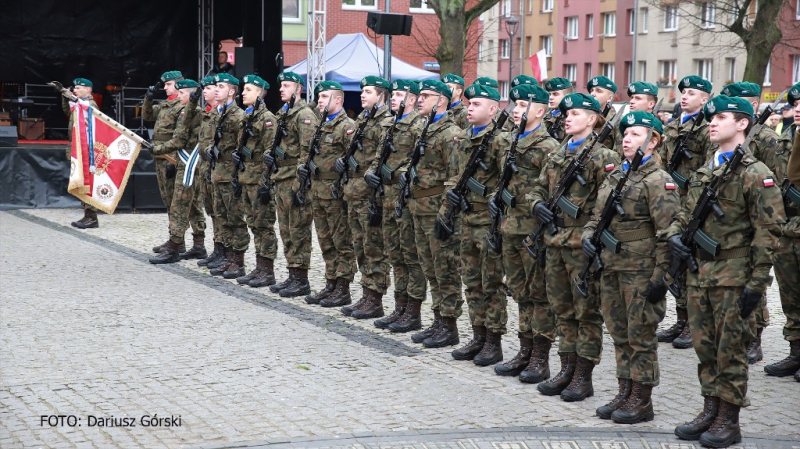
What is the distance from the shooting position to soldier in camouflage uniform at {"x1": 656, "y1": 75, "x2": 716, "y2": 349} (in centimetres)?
897

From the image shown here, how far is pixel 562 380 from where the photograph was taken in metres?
7.23

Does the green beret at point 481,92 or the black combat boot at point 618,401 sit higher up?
the green beret at point 481,92

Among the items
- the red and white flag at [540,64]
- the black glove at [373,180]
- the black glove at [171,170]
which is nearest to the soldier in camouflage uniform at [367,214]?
the black glove at [373,180]

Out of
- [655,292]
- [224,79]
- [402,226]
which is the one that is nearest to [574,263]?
[655,292]

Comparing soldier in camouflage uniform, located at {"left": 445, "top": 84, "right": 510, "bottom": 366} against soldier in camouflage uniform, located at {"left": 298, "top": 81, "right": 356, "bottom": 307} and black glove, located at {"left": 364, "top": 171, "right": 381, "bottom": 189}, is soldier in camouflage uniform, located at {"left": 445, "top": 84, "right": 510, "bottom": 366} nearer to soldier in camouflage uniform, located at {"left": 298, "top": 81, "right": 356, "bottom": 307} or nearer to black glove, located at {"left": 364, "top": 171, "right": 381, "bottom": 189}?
black glove, located at {"left": 364, "top": 171, "right": 381, "bottom": 189}

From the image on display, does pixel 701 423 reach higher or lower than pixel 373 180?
lower

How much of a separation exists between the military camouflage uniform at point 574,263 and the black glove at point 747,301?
3.71 feet

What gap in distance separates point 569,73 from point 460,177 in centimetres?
6236

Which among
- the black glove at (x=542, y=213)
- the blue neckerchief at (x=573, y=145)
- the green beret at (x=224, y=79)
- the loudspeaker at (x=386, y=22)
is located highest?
the loudspeaker at (x=386, y=22)

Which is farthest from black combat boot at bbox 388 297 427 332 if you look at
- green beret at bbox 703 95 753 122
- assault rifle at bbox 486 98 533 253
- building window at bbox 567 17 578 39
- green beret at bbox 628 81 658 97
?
building window at bbox 567 17 578 39

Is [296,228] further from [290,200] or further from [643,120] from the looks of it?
[643,120]

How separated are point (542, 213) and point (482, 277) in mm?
1140

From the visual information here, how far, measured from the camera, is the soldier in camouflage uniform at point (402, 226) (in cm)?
934

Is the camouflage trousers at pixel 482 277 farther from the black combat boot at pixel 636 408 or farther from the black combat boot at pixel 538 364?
the black combat boot at pixel 636 408
